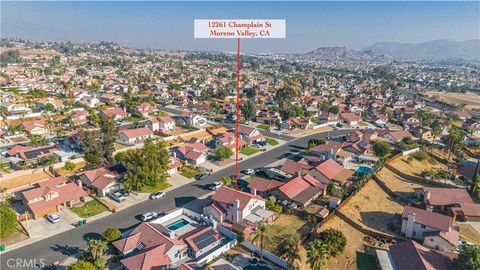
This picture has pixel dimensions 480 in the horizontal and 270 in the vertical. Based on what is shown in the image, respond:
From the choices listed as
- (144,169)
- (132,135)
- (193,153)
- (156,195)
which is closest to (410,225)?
(156,195)

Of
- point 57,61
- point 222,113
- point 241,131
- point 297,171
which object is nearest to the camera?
point 297,171

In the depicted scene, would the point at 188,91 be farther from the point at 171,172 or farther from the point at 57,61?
the point at 57,61

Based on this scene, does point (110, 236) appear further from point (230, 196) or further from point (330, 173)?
point (330, 173)

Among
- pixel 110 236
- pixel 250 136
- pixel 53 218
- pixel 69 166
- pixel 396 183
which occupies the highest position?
pixel 250 136

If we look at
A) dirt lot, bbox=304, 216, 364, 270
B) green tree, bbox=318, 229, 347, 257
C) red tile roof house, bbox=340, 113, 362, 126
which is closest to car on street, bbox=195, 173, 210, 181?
dirt lot, bbox=304, 216, 364, 270

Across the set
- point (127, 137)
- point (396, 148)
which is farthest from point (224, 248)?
point (396, 148)

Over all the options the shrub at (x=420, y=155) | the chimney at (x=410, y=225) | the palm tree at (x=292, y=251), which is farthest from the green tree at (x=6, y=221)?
the shrub at (x=420, y=155)

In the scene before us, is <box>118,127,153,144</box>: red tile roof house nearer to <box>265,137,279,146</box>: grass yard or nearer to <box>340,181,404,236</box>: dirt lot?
<box>265,137,279,146</box>: grass yard
